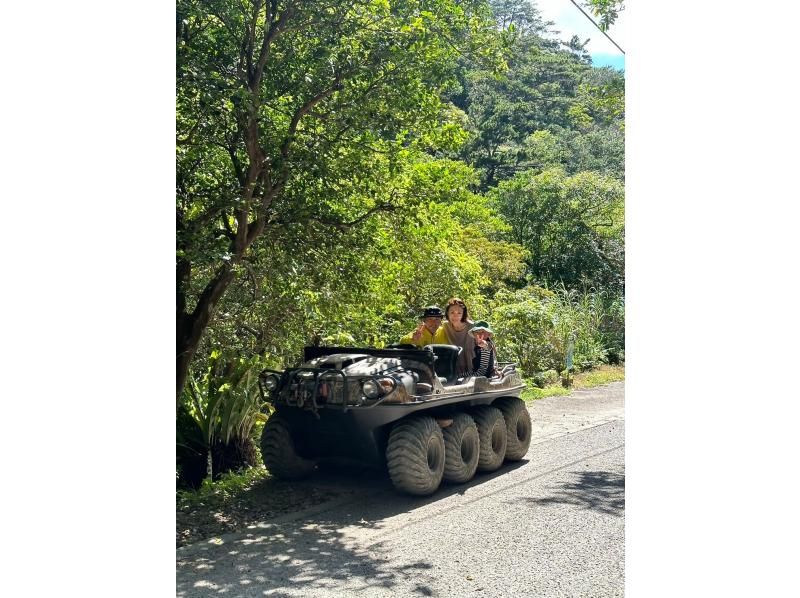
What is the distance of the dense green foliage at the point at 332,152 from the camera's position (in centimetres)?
494

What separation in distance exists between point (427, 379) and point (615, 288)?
4123 millimetres

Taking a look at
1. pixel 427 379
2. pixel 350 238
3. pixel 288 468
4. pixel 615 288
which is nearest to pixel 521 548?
pixel 427 379

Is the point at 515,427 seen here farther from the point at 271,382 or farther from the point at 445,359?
the point at 271,382

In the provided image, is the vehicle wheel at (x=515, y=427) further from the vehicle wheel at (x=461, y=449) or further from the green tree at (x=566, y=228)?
the green tree at (x=566, y=228)

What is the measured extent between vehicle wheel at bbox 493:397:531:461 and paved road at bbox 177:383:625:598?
0.45 metres

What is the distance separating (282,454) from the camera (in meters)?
5.70

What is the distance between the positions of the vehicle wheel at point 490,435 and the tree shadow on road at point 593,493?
1.82ft

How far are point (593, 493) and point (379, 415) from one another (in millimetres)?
1502

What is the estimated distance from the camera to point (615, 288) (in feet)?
29.8

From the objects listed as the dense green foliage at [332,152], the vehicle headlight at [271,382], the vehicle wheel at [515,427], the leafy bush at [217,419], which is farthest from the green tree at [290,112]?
the vehicle wheel at [515,427]

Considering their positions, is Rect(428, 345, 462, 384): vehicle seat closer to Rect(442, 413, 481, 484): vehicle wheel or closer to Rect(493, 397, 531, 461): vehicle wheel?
Rect(442, 413, 481, 484): vehicle wheel

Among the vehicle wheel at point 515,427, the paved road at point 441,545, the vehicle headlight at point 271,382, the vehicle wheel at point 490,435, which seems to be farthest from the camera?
the vehicle wheel at point 515,427

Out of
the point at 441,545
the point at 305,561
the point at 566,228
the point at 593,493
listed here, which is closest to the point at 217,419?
the point at 305,561
